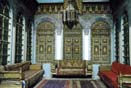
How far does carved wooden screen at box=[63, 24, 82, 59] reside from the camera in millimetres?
15211

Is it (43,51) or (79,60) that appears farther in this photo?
(43,51)

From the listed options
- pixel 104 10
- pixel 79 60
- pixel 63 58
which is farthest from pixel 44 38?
pixel 104 10

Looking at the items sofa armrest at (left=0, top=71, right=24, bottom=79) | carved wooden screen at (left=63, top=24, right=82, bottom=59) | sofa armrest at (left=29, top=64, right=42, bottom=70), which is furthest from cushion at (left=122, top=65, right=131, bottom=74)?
carved wooden screen at (left=63, top=24, right=82, bottom=59)

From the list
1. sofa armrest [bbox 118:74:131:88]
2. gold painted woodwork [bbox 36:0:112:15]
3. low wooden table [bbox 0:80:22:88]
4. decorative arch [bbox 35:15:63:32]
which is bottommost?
low wooden table [bbox 0:80:22:88]

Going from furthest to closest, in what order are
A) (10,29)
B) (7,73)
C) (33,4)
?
(33,4) → (10,29) → (7,73)

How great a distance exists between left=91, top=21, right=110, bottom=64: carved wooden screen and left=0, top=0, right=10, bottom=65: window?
6.65 meters

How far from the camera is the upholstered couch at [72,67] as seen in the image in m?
13.4

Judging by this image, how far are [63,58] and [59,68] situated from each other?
1514 millimetres

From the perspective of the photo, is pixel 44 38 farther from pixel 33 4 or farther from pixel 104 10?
pixel 104 10

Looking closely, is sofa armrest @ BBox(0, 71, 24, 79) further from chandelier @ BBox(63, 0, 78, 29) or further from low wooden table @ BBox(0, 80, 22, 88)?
chandelier @ BBox(63, 0, 78, 29)

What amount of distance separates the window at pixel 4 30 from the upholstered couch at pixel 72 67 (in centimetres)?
441

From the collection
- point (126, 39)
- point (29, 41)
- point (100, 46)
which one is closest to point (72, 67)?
point (100, 46)

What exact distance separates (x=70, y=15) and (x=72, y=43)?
194cm

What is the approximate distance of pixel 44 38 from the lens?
50.3 ft
